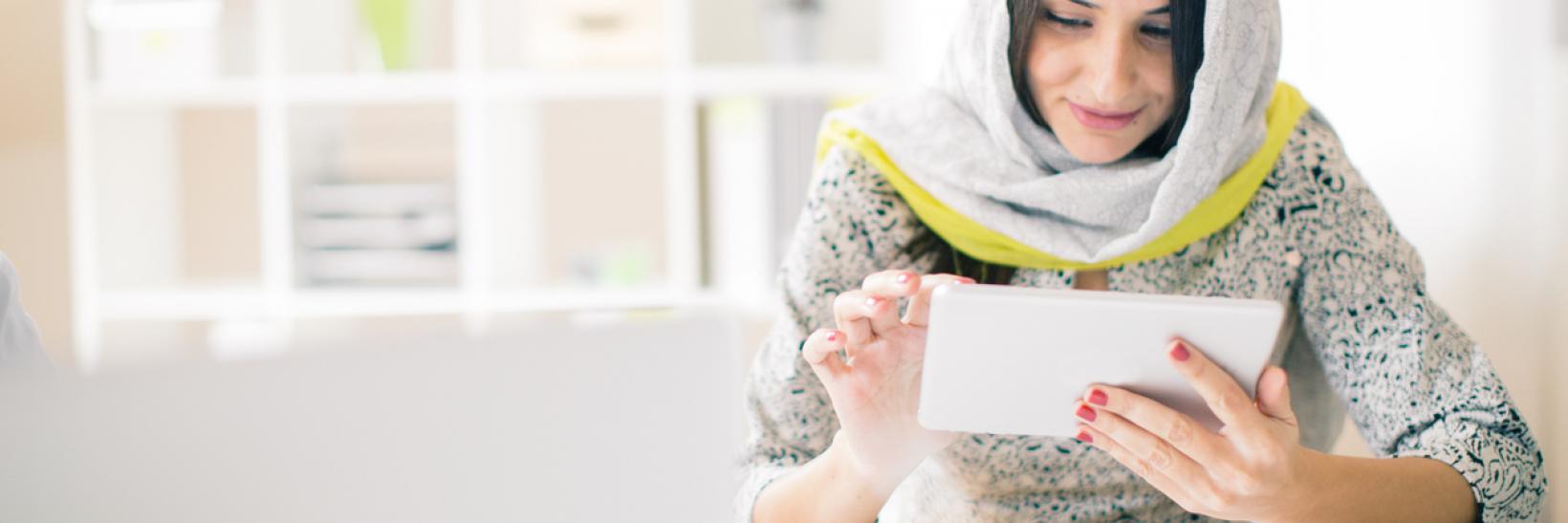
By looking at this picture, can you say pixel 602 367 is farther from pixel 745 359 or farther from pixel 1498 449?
pixel 745 359

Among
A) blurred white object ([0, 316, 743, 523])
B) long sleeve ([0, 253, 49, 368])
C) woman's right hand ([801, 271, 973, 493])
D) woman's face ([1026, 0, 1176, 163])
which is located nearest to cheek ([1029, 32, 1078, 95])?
woman's face ([1026, 0, 1176, 163])

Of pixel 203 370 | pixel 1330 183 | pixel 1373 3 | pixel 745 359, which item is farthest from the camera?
pixel 745 359

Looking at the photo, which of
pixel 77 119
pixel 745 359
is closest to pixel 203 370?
pixel 745 359

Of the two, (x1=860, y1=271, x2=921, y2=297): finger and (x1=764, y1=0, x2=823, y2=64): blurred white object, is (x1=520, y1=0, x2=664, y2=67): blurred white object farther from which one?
(x1=860, y1=271, x2=921, y2=297): finger

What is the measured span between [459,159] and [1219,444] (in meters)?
1.94

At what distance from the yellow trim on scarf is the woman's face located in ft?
0.25

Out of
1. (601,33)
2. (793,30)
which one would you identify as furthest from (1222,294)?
(601,33)

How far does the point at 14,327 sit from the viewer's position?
497 millimetres

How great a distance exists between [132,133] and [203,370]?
8.50 ft

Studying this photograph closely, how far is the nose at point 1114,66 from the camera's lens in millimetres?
876

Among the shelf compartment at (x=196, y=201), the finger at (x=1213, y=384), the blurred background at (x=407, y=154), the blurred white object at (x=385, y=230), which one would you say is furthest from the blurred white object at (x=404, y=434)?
the shelf compartment at (x=196, y=201)

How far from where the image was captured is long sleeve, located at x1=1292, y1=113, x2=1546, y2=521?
0.86 metres

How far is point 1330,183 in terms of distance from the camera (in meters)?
0.96

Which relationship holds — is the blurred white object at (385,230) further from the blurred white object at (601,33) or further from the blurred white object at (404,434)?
the blurred white object at (404,434)
